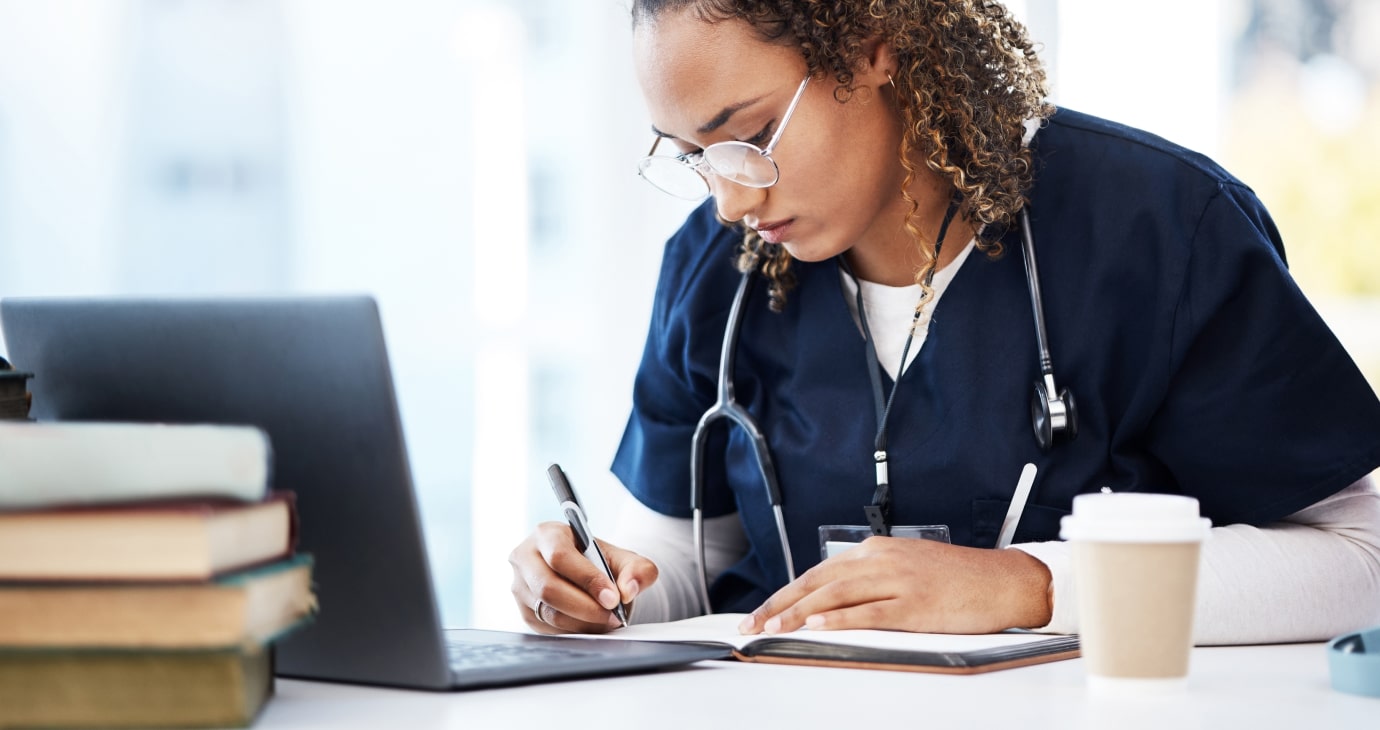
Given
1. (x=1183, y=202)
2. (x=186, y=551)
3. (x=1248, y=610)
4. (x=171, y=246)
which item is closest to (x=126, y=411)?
(x=186, y=551)

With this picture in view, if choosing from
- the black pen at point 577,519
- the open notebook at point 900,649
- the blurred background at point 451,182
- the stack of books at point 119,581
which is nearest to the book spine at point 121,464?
the stack of books at point 119,581

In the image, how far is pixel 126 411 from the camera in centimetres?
76

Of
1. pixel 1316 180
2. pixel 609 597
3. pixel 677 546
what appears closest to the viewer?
pixel 609 597

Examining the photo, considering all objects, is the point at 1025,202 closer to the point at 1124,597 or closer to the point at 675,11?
the point at 675,11

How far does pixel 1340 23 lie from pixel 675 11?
1683mm

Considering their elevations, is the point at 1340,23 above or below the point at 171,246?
above

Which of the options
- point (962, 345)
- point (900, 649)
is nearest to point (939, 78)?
point (962, 345)

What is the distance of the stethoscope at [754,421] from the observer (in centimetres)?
121

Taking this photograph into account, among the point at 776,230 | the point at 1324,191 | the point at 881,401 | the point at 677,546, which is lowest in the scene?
the point at 677,546

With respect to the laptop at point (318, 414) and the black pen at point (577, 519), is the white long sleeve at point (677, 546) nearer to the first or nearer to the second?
the black pen at point (577, 519)

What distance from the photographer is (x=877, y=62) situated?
4.41 feet

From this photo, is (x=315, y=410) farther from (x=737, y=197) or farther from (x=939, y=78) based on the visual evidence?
(x=939, y=78)

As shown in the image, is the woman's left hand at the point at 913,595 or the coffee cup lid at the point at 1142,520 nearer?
the coffee cup lid at the point at 1142,520

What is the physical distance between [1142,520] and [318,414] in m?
0.44
